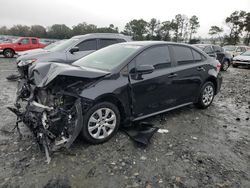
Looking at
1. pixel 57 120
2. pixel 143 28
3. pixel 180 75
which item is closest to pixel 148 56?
pixel 180 75

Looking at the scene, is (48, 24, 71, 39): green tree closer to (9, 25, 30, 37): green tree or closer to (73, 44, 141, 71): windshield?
(9, 25, 30, 37): green tree

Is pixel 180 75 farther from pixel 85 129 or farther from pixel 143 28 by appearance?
Result: pixel 143 28

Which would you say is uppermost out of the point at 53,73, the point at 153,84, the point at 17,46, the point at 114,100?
the point at 17,46

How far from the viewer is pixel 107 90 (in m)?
3.29

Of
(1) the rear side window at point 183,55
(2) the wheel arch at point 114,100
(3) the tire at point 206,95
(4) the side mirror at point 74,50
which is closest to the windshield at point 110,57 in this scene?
(2) the wheel arch at point 114,100

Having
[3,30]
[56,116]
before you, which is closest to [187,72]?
[56,116]

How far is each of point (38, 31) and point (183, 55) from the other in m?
48.7

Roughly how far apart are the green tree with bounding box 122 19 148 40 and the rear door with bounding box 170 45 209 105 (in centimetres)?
4215

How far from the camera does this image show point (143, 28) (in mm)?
46750

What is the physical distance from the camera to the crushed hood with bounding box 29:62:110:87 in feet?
9.94

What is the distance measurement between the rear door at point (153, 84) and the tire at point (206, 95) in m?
1.03

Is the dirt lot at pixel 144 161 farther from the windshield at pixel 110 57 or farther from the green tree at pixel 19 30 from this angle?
the green tree at pixel 19 30

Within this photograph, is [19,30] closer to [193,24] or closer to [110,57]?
[193,24]

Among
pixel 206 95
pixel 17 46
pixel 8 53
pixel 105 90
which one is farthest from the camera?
pixel 8 53
